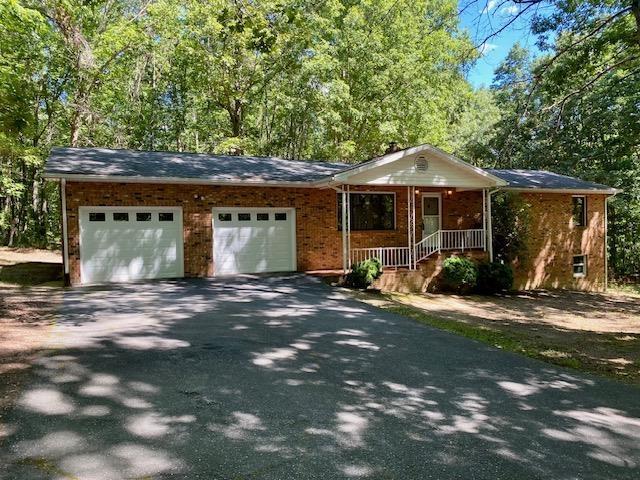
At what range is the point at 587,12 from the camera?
10.5 meters

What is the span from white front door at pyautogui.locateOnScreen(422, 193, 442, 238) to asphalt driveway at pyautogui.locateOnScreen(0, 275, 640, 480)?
10419 millimetres

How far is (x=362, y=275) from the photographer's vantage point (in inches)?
532

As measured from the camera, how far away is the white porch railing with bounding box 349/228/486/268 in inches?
610

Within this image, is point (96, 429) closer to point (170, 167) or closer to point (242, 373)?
point (242, 373)

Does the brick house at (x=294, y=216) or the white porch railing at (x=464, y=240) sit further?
the white porch railing at (x=464, y=240)

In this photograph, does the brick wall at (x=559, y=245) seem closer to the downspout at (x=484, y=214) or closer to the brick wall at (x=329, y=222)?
the brick wall at (x=329, y=222)

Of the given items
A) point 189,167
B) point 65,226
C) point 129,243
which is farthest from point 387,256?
point 65,226

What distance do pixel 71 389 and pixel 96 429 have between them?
104 cm

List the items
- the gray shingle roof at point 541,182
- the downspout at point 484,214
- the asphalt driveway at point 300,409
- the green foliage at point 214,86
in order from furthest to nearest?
the green foliage at point 214,86, the gray shingle roof at point 541,182, the downspout at point 484,214, the asphalt driveway at point 300,409

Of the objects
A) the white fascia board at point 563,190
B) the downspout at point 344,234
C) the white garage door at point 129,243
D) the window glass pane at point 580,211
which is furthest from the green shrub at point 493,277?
the white garage door at point 129,243

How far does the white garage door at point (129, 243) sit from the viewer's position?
12680 millimetres

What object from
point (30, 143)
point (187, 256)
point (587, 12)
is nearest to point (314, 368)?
point (187, 256)

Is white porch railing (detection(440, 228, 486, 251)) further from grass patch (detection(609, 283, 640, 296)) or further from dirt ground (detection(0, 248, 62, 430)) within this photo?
dirt ground (detection(0, 248, 62, 430))

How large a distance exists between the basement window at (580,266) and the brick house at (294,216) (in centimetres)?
4
